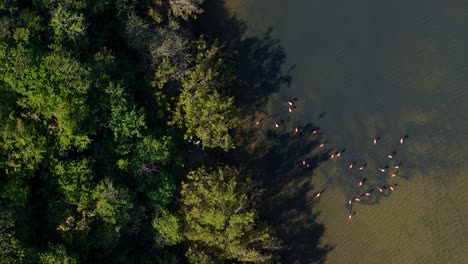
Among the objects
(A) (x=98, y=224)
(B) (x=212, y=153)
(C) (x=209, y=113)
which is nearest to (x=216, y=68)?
(C) (x=209, y=113)

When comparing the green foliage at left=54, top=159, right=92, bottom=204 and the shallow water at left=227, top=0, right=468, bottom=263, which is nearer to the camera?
the green foliage at left=54, top=159, right=92, bottom=204

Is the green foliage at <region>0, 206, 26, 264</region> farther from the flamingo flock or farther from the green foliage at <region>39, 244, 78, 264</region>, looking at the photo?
the flamingo flock

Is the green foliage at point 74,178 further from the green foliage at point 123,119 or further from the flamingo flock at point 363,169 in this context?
the flamingo flock at point 363,169

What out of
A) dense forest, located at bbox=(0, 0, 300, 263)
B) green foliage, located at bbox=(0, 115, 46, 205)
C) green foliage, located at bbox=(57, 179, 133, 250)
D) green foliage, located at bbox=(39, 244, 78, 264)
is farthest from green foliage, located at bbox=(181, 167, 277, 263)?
green foliage, located at bbox=(0, 115, 46, 205)

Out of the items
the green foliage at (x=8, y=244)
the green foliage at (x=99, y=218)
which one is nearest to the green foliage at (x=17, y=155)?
the green foliage at (x=8, y=244)

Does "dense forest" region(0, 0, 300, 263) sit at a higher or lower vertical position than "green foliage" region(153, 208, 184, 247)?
higher

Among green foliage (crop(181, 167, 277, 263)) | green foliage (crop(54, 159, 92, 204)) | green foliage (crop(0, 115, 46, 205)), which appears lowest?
green foliage (crop(181, 167, 277, 263))

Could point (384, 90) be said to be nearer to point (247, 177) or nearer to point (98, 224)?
point (247, 177)
